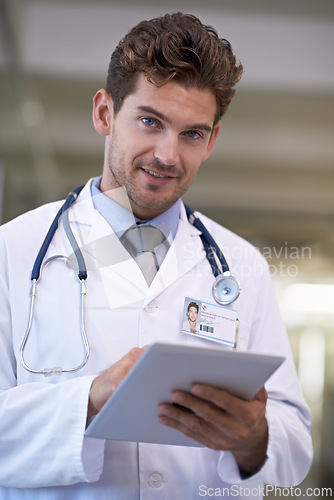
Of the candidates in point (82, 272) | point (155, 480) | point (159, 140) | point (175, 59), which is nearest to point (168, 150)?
point (159, 140)

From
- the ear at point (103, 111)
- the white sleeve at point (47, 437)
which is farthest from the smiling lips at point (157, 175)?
the white sleeve at point (47, 437)

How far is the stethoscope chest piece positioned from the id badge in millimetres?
21

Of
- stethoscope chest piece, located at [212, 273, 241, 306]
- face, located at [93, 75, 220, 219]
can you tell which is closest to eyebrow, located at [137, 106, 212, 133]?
face, located at [93, 75, 220, 219]

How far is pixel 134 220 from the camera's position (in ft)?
4.90

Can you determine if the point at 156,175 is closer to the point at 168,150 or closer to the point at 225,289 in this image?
the point at 168,150

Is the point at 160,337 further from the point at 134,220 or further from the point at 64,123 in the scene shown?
the point at 64,123

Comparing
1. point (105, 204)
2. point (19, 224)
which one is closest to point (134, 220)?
point (105, 204)

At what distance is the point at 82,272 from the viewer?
4.30ft

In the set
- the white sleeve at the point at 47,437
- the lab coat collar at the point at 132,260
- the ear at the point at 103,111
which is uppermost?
the ear at the point at 103,111

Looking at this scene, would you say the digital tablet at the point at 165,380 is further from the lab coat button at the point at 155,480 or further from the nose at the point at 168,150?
the nose at the point at 168,150

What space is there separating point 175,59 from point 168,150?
0.23 meters

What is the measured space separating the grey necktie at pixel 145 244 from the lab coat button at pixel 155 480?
46cm

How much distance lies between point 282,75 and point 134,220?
1.88m

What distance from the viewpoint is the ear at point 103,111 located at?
1.55 meters
